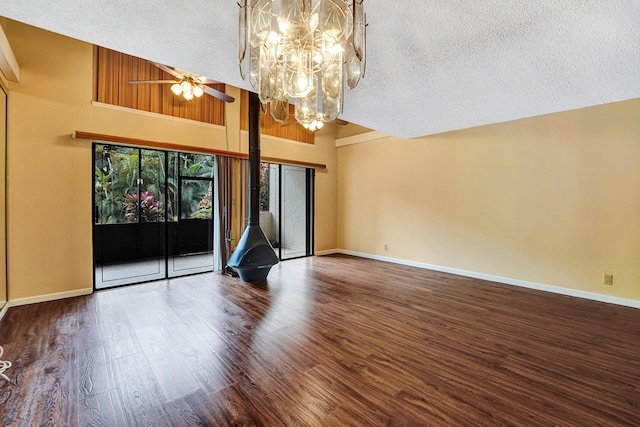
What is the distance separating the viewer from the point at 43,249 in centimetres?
381

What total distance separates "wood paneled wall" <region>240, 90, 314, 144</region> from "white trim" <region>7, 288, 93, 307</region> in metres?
3.84

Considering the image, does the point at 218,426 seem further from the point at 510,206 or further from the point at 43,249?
the point at 510,206

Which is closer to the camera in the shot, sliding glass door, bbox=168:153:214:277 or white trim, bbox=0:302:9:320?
white trim, bbox=0:302:9:320

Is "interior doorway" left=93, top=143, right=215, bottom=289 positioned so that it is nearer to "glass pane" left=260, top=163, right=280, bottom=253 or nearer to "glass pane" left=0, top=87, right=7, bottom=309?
"glass pane" left=0, top=87, right=7, bottom=309

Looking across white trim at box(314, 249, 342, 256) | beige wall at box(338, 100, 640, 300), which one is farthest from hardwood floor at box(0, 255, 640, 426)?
white trim at box(314, 249, 342, 256)

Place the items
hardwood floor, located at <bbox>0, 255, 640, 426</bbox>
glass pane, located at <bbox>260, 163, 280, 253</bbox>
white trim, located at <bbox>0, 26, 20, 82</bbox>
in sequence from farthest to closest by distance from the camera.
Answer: glass pane, located at <bbox>260, 163, 280, 253</bbox>, white trim, located at <bbox>0, 26, 20, 82</bbox>, hardwood floor, located at <bbox>0, 255, 640, 426</bbox>

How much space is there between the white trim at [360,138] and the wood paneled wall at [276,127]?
0.88 meters

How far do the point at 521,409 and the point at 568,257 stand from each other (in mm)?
3507

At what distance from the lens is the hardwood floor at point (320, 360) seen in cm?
181

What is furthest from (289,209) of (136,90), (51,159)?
(51,159)

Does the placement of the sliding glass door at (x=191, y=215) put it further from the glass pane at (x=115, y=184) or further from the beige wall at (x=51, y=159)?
the beige wall at (x=51, y=159)

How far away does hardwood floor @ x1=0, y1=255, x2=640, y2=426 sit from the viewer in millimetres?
1810

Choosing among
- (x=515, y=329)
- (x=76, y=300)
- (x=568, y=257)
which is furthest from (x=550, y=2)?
(x=76, y=300)

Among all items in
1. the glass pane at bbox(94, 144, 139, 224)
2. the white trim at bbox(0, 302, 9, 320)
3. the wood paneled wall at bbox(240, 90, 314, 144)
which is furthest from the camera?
the wood paneled wall at bbox(240, 90, 314, 144)
